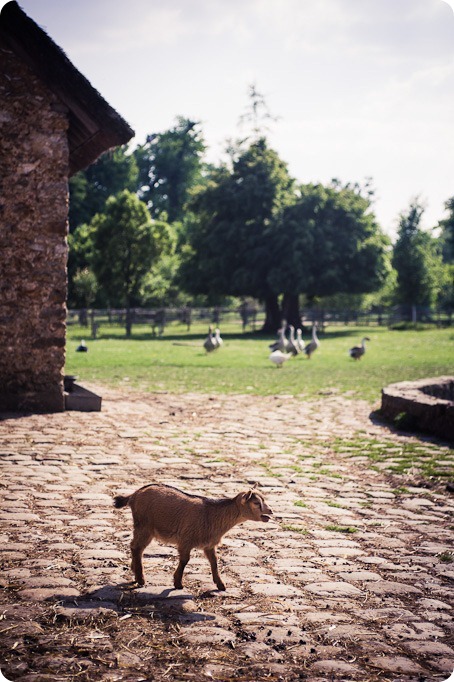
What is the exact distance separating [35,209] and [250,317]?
47.8 meters

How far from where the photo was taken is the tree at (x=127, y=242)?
40625 mm

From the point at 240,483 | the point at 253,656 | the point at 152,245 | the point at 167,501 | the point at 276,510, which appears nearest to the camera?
the point at 253,656

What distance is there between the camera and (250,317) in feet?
191

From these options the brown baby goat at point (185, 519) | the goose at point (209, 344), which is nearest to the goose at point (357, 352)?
the goose at point (209, 344)

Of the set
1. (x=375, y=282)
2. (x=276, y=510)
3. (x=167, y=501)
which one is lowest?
(x=276, y=510)

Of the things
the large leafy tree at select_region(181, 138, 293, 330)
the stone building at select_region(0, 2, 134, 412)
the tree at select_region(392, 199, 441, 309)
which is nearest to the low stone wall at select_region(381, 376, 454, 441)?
the stone building at select_region(0, 2, 134, 412)

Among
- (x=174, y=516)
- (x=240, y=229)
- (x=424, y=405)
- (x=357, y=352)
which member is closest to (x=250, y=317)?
(x=240, y=229)

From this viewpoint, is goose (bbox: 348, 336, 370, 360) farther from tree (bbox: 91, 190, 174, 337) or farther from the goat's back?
the goat's back

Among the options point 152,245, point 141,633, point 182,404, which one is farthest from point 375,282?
point 141,633

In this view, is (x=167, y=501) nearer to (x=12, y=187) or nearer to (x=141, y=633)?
(x=141, y=633)

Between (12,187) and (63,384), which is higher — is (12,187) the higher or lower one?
the higher one

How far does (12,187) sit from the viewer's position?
417 inches

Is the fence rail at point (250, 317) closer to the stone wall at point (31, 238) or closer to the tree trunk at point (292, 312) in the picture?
the tree trunk at point (292, 312)

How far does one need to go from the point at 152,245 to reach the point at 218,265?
5490mm
